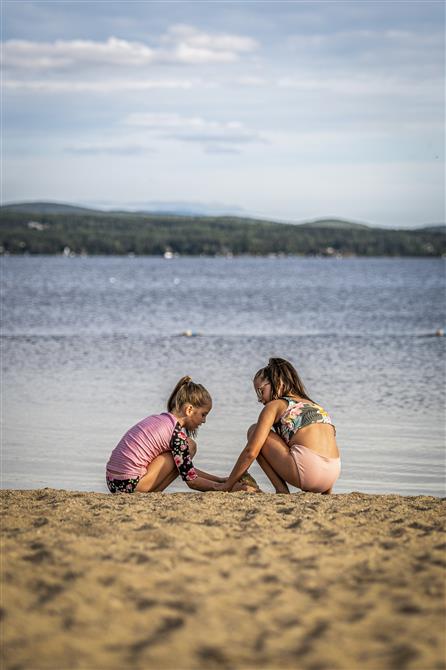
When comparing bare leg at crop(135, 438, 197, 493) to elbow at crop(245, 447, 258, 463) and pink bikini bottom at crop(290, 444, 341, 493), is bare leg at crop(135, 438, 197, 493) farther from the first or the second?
pink bikini bottom at crop(290, 444, 341, 493)

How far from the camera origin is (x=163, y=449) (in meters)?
7.05

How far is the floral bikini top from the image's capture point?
704cm

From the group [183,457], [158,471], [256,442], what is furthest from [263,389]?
[158,471]

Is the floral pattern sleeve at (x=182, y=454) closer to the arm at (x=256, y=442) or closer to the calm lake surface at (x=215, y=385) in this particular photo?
the arm at (x=256, y=442)

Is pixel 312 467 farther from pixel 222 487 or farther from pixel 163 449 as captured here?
pixel 163 449

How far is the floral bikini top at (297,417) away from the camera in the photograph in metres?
7.04

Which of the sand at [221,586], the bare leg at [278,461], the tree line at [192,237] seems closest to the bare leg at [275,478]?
the bare leg at [278,461]

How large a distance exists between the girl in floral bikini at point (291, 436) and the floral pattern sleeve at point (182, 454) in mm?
287

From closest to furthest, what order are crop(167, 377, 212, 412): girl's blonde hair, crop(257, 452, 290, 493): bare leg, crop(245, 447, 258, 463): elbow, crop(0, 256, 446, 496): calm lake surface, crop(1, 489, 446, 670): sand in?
crop(1, 489, 446, 670): sand
crop(245, 447, 258, 463): elbow
crop(167, 377, 212, 412): girl's blonde hair
crop(257, 452, 290, 493): bare leg
crop(0, 256, 446, 496): calm lake surface

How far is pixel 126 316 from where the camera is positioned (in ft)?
109

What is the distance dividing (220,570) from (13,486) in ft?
13.2

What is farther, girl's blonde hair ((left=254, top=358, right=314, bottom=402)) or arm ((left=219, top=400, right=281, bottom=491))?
girl's blonde hair ((left=254, top=358, right=314, bottom=402))

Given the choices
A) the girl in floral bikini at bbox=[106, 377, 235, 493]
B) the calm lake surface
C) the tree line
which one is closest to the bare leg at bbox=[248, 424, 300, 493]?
the girl in floral bikini at bbox=[106, 377, 235, 493]

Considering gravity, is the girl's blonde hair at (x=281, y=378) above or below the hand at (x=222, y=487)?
above
